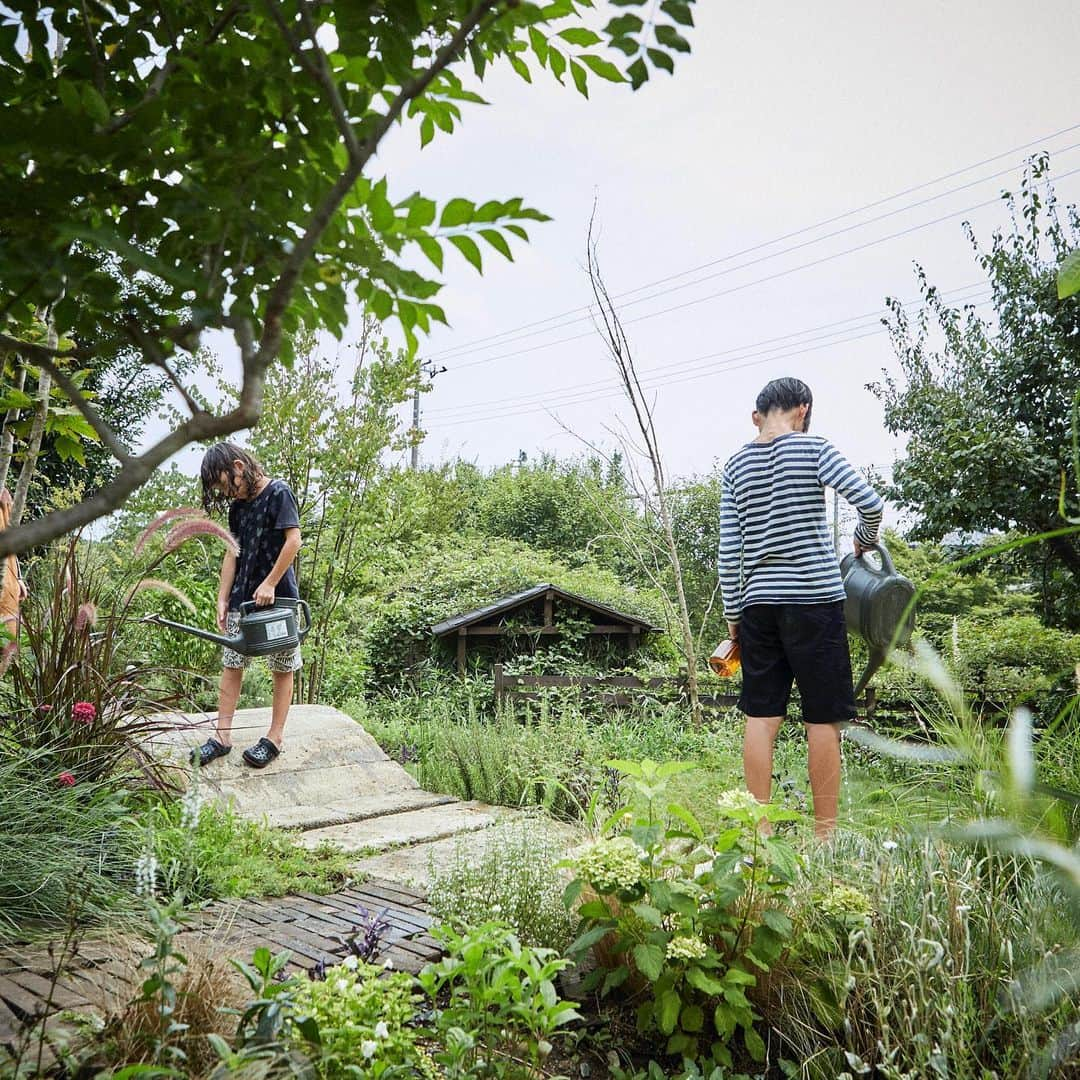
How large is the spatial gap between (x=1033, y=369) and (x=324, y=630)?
7.08 meters

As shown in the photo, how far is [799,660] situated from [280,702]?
8.92ft

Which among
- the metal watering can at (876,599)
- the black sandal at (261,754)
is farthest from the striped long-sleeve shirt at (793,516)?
the black sandal at (261,754)

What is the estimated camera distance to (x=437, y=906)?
250 cm

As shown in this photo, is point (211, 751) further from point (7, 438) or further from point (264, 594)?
point (7, 438)

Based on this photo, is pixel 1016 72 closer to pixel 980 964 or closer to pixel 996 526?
pixel 996 526

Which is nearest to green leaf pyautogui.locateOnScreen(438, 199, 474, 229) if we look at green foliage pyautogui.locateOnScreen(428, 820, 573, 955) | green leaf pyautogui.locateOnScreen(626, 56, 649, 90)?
green leaf pyautogui.locateOnScreen(626, 56, 649, 90)

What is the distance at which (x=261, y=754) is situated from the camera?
4590mm

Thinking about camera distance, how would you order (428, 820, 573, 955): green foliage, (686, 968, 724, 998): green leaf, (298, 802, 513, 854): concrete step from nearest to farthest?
(686, 968, 724, 998): green leaf
(428, 820, 573, 955): green foliage
(298, 802, 513, 854): concrete step

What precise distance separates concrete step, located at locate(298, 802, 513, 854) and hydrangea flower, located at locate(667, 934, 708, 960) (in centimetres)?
169

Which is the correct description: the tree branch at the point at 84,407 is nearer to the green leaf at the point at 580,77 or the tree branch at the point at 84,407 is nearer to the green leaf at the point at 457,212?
the green leaf at the point at 457,212

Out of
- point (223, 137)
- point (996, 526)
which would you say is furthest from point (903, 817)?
point (996, 526)

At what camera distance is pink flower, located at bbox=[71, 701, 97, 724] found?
118 inches

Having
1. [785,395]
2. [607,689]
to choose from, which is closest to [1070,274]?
[785,395]

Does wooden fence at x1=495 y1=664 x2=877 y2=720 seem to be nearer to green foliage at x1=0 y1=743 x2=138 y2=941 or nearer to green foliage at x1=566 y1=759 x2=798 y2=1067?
green foliage at x1=0 y1=743 x2=138 y2=941
